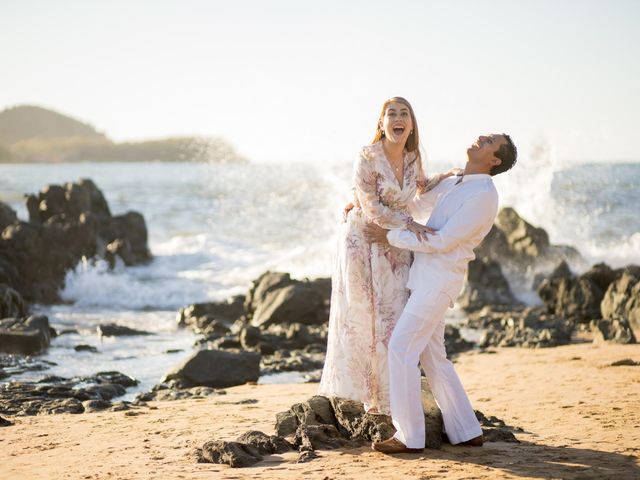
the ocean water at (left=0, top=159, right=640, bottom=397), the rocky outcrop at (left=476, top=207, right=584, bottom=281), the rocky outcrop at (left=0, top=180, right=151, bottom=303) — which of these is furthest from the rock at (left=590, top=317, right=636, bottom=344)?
the rocky outcrop at (left=0, top=180, right=151, bottom=303)

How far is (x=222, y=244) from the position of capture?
1351 inches

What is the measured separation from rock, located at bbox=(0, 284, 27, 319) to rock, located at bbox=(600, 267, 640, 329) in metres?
10.8

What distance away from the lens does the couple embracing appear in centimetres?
654

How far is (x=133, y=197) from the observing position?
58031mm

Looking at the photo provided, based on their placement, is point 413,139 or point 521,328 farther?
point 521,328

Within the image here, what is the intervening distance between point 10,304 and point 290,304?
5.36m

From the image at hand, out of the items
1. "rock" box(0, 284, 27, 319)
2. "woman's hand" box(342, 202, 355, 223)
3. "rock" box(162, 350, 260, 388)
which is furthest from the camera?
"rock" box(0, 284, 27, 319)

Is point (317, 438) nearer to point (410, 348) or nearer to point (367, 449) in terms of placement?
point (367, 449)

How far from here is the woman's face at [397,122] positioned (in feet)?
22.2

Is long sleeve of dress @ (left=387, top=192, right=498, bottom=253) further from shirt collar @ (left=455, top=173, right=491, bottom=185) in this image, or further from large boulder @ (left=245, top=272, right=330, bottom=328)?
large boulder @ (left=245, top=272, right=330, bottom=328)

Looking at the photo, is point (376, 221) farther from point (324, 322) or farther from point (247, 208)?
point (247, 208)

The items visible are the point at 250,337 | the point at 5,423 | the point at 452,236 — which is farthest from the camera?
the point at 250,337

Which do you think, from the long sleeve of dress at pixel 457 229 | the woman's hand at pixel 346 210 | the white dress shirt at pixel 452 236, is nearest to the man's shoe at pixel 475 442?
the white dress shirt at pixel 452 236

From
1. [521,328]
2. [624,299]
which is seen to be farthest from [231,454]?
[624,299]
